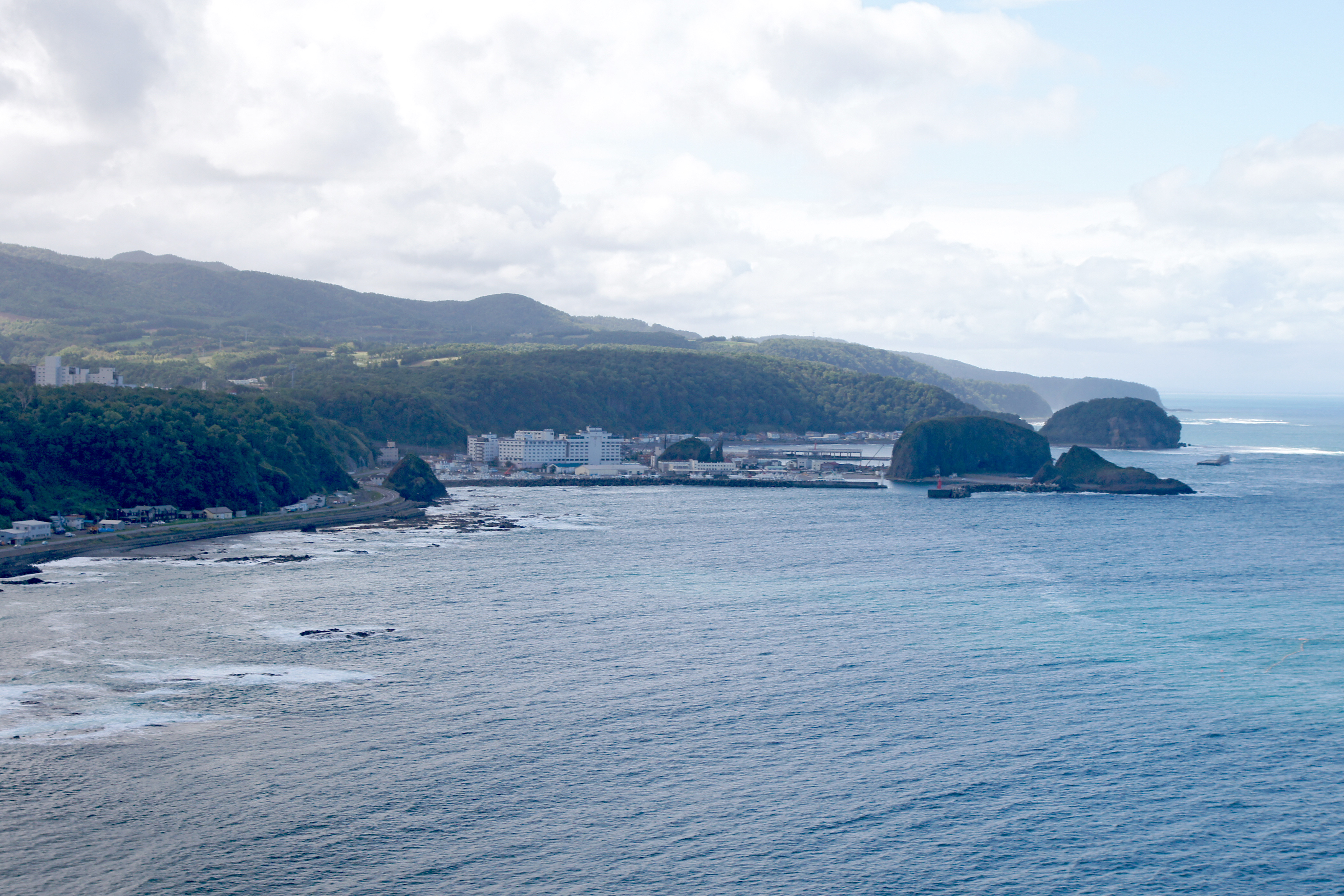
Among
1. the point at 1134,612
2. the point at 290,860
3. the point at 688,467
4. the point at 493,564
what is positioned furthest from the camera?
the point at 688,467

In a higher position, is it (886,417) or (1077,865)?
(886,417)

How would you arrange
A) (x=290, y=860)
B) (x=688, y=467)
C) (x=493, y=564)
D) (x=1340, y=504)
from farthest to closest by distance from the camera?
(x=688, y=467)
(x=1340, y=504)
(x=493, y=564)
(x=290, y=860)

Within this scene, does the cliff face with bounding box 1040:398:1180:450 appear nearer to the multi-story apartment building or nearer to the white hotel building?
the white hotel building

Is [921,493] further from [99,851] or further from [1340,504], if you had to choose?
[99,851]

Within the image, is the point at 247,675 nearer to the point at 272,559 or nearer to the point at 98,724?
the point at 98,724

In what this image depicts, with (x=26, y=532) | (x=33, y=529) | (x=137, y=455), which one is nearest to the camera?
(x=26, y=532)

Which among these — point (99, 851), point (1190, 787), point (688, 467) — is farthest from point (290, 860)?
point (688, 467)

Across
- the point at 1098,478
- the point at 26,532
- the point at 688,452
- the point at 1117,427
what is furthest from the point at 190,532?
the point at 1117,427
